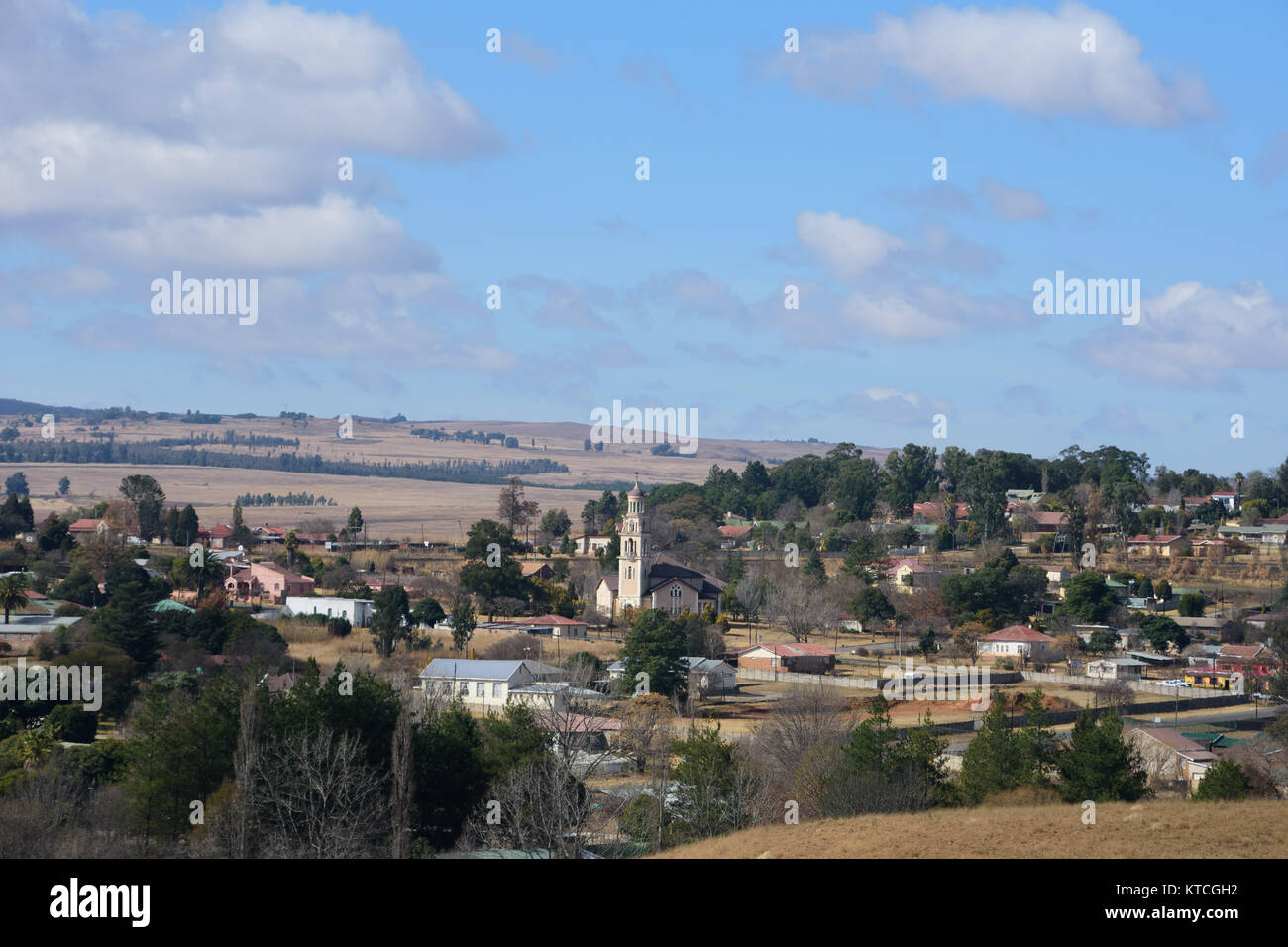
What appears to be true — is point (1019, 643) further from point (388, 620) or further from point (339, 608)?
point (339, 608)

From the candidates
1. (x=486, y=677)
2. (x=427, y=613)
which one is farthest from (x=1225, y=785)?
(x=427, y=613)

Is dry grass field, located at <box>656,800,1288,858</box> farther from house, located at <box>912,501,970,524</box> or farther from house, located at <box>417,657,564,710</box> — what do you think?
house, located at <box>912,501,970,524</box>

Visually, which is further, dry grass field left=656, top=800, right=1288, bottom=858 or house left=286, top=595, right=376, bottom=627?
house left=286, top=595, right=376, bottom=627

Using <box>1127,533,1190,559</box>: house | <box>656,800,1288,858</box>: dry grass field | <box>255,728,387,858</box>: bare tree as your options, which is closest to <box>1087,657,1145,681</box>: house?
<box>1127,533,1190,559</box>: house

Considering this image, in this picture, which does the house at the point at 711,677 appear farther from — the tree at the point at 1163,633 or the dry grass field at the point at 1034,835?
the dry grass field at the point at 1034,835
